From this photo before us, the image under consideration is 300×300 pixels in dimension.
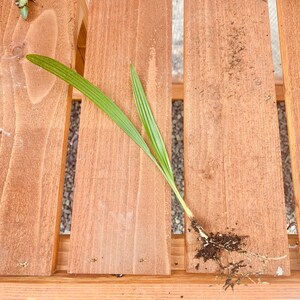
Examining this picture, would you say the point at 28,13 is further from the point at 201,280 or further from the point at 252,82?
the point at 201,280

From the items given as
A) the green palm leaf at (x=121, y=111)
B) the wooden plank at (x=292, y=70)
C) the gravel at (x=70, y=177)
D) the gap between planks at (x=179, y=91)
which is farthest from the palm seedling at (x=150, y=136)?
the gravel at (x=70, y=177)

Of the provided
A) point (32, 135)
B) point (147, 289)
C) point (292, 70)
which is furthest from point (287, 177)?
point (32, 135)

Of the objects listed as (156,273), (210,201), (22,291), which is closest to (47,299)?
(22,291)

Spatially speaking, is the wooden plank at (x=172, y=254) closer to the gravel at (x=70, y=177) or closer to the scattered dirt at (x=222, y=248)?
the scattered dirt at (x=222, y=248)

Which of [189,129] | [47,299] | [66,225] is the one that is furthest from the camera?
[66,225]

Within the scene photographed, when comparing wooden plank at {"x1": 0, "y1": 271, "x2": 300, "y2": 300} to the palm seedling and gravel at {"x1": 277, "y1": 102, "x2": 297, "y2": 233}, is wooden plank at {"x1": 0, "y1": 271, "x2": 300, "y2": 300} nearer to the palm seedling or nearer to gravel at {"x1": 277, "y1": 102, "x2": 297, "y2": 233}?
the palm seedling

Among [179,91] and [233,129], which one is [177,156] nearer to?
[179,91]
